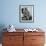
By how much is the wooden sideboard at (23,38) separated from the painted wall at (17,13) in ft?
1.83

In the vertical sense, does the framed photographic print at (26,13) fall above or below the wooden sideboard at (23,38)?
above

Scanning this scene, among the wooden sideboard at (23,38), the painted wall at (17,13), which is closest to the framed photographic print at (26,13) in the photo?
the painted wall at (17,13)

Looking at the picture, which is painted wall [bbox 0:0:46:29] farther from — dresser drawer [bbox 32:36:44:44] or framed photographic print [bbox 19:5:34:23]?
dresser drawer [bbox 32:36:44:44]

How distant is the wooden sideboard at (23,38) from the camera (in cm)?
353

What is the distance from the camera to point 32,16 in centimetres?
401

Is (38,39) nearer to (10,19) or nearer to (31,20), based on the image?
(31,20)

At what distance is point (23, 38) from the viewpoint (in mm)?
3539

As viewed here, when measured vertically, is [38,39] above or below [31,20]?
below

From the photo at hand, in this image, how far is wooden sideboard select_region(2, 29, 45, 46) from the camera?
11.6 ft

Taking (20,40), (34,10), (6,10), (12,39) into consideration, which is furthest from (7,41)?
(34,10)

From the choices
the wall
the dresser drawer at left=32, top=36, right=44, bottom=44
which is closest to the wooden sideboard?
the dresser drawer at left=32, top=36, right=44, bottom=44

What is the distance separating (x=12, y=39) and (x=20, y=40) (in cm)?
23

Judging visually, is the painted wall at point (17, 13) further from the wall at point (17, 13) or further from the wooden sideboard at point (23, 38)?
the wooden sideboard at point (23, 38)

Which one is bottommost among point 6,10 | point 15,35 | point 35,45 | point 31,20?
point 35,45
